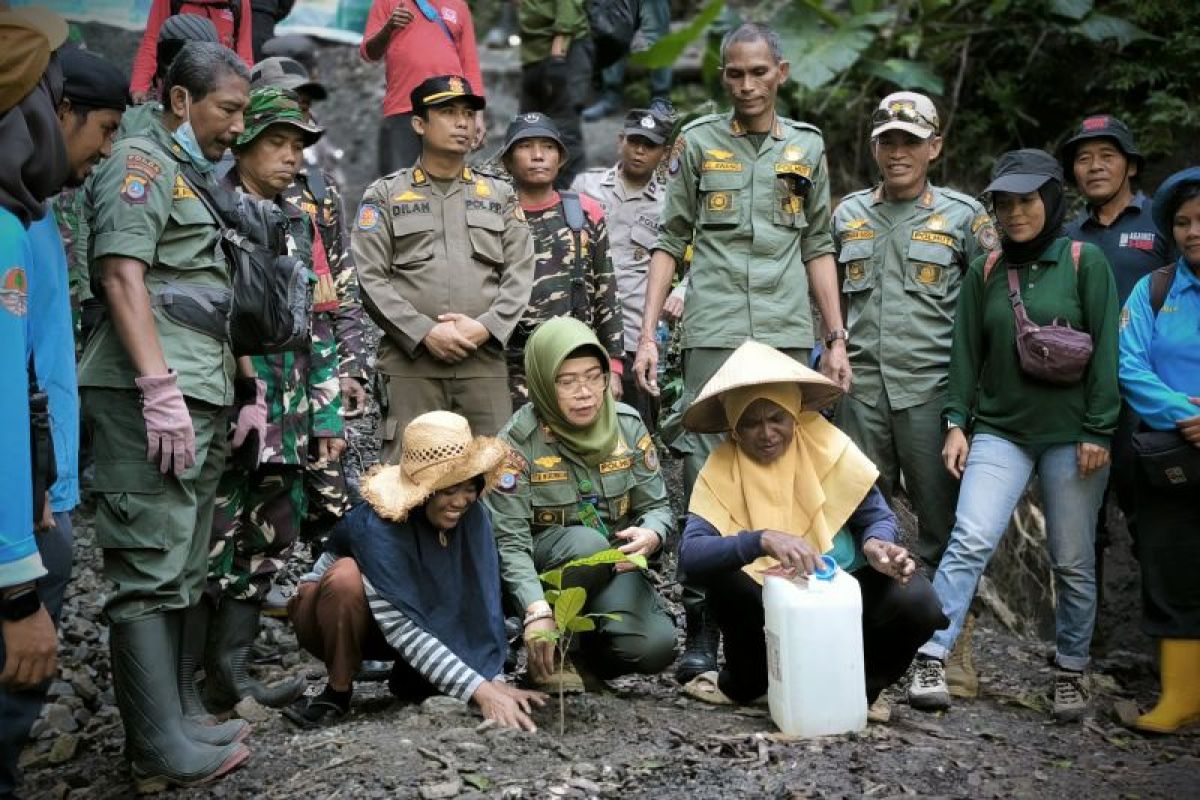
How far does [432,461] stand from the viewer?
429cm

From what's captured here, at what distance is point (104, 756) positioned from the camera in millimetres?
4887

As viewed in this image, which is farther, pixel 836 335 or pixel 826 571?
pixel 836 335

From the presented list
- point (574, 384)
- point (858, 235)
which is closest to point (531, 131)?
point (858, 235)

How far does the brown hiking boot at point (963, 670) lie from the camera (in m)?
5.29

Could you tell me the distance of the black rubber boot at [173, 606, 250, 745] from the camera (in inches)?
168

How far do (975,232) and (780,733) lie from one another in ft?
7.87


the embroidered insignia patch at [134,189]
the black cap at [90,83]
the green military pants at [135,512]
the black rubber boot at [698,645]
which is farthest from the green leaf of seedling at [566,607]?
the black cap at [90,83]

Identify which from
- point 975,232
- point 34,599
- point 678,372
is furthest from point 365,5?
point 34,599

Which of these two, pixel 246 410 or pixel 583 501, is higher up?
pixel 246 410

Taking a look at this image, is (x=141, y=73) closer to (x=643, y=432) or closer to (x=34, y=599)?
(x=643, y=432)

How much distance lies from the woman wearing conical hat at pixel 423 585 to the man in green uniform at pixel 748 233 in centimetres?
102

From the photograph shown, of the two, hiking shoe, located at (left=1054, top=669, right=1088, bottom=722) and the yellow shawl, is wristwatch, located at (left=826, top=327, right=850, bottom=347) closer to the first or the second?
the yellow shawl

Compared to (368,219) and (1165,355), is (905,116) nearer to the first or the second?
(1165,355)

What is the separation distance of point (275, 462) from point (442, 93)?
172 cm
